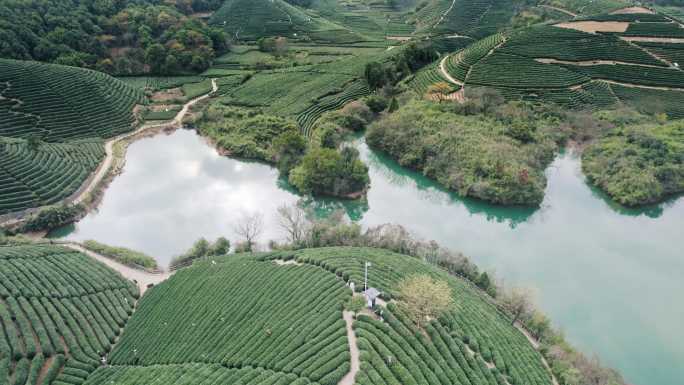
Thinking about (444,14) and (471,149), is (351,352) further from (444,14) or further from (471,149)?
(444,14)

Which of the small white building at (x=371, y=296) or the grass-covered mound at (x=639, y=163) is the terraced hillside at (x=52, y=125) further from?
the grass-covered mound at (x=639, y=163)

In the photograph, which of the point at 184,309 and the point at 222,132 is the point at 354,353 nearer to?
the point at 184,309

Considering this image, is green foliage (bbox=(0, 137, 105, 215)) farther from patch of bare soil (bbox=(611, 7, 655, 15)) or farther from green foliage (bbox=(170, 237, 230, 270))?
patch of bare soil (bbox=(611, 7, 655, 15))

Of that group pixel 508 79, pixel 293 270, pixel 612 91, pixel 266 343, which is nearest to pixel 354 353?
pixel 266 343

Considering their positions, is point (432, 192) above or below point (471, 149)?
below

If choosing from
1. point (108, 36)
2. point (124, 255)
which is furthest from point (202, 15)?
point (124, 255)
